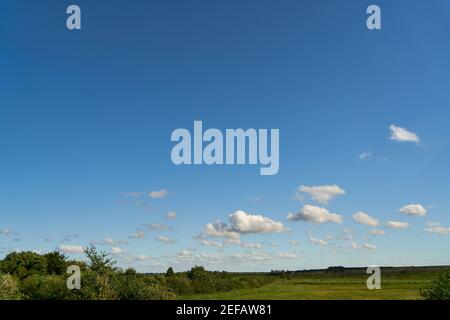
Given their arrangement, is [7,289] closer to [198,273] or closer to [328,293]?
[198,273]

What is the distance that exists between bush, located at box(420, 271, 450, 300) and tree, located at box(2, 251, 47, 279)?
94.4 meters

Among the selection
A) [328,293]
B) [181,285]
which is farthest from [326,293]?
[181,285]

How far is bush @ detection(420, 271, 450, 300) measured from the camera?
4800cm

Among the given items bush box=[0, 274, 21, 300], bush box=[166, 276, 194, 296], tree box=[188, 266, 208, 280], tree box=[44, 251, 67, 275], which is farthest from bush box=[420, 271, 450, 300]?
tree box=[44, 251, 67, 275]

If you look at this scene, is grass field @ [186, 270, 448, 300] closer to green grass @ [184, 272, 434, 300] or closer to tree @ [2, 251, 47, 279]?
green grass @ [184, 272, 434, 300]

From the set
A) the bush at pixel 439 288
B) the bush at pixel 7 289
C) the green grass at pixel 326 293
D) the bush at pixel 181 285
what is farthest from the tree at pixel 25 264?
the bush at pixel 439 288

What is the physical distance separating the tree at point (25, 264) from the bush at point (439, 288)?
94353 millimetres

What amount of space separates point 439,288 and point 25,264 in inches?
3972

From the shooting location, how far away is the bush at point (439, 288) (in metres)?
48.0
